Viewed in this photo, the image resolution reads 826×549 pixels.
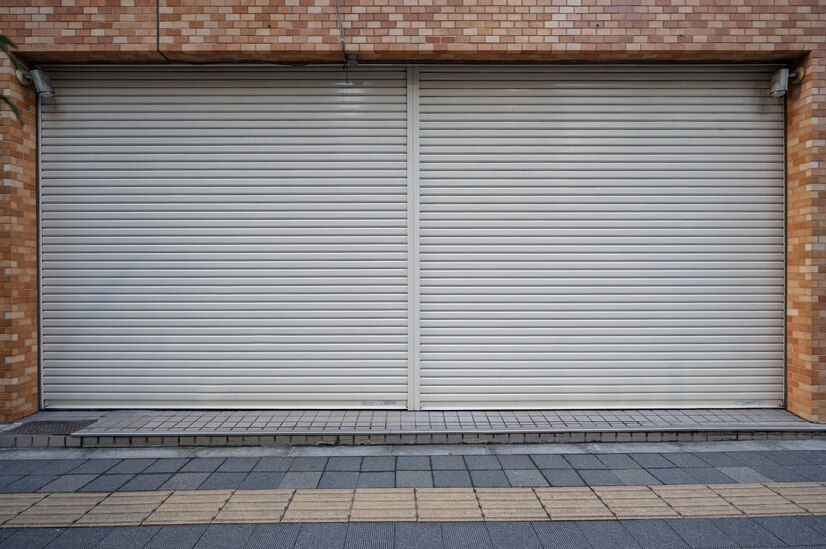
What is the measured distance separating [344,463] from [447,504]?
127cm

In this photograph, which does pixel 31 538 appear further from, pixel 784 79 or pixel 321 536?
pixel 784 79

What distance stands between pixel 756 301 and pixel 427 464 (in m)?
4.64

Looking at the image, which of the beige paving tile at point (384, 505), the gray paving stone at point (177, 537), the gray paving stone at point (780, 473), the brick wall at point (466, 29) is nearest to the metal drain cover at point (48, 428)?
the brick wall at point (466, 29)

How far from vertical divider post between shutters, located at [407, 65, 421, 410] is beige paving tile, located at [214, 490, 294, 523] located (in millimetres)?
2182

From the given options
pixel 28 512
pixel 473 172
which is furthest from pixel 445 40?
pixel 28 512

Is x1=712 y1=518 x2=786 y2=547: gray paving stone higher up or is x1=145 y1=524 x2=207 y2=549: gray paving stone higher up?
x1=712 y1=518 x2=786 y2=547: gray paving stone

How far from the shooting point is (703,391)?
19.7 ft

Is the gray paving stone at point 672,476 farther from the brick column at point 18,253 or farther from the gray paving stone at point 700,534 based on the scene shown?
the brick column at point 18,253

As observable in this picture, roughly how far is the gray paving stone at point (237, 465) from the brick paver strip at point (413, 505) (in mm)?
429

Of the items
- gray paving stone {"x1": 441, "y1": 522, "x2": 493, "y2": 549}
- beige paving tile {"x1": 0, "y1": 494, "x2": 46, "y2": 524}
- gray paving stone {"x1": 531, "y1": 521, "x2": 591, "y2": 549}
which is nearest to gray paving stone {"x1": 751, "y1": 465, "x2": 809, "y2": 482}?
gray paving stone {"x1": 531, "y1": 521, "x2": 591, "y2": 549}

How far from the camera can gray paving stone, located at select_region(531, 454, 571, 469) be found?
4648 millimetres

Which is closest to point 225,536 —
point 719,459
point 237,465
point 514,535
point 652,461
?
point 237,465

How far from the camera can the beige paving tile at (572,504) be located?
12.3 feet

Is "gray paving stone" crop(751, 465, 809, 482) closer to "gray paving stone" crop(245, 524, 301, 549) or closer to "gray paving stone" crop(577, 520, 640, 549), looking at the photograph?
"gray paving stone" crop(577, 520, 640, 549)
